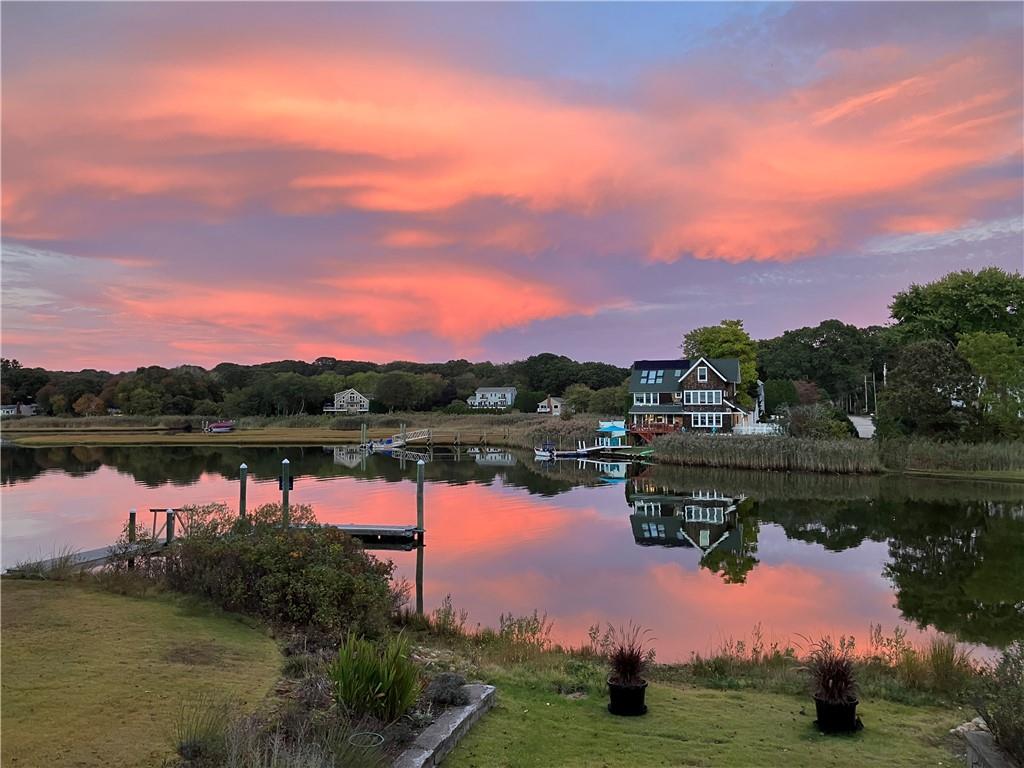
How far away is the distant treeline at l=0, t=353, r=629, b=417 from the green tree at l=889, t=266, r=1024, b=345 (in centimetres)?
3469

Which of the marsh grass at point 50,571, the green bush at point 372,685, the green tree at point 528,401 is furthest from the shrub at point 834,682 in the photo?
the green tree at point 528,401

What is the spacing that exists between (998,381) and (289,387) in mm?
91699

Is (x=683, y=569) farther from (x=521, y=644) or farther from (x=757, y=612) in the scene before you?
(x=521, y=644)

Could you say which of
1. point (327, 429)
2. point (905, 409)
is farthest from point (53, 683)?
point (327, 429)

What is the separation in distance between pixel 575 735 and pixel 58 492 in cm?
3681

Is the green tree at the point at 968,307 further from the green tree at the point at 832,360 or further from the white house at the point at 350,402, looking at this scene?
the white house at the point at 350,402

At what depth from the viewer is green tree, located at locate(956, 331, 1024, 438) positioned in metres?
41.5

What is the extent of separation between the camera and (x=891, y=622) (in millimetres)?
15055

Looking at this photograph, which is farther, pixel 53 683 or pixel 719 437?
pixel 719 437

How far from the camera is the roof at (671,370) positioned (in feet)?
215

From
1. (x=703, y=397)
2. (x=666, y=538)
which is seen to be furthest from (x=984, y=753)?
(x=703, y=397)

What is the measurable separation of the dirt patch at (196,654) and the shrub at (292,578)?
1692 mm

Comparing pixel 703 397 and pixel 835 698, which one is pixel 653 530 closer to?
pixel 835 698

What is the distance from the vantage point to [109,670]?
26.2ft
